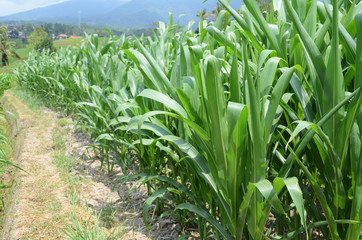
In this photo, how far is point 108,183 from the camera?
2.06m

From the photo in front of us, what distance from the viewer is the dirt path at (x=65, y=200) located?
1487 millimetres

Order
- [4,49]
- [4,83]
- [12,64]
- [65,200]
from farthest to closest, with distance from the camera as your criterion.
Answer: [12,64] → [4,49] → [4,83] → [65,200]

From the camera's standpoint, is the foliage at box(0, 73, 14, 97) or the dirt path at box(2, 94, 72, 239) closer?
the dirt path at box(2, 94, 72, 239)

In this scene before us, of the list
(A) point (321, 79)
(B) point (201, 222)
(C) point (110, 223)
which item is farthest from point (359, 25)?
(C) point (110, 223)

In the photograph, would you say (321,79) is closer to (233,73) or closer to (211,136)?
(233,73)

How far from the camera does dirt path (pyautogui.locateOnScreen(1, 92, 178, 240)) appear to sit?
1487 millimetres

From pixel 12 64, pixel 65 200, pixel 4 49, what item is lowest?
pixel 12 64

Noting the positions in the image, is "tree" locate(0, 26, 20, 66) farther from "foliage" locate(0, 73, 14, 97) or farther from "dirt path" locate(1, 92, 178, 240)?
"dirt path" locate(1, 92, 178, 240)

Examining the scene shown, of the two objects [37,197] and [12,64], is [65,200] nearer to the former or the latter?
[37,197]

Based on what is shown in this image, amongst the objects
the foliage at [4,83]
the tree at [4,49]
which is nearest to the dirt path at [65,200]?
the foliage at [4,83]

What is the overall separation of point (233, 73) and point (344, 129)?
33 cm

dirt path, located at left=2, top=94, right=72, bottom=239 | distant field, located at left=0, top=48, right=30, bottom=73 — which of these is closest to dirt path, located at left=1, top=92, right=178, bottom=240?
dirt path, located at left=2, top=94, right=72, bottom=239

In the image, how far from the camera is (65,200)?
1.82 meters

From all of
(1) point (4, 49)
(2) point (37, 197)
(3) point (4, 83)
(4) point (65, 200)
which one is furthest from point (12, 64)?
(4) point (65, 200)
